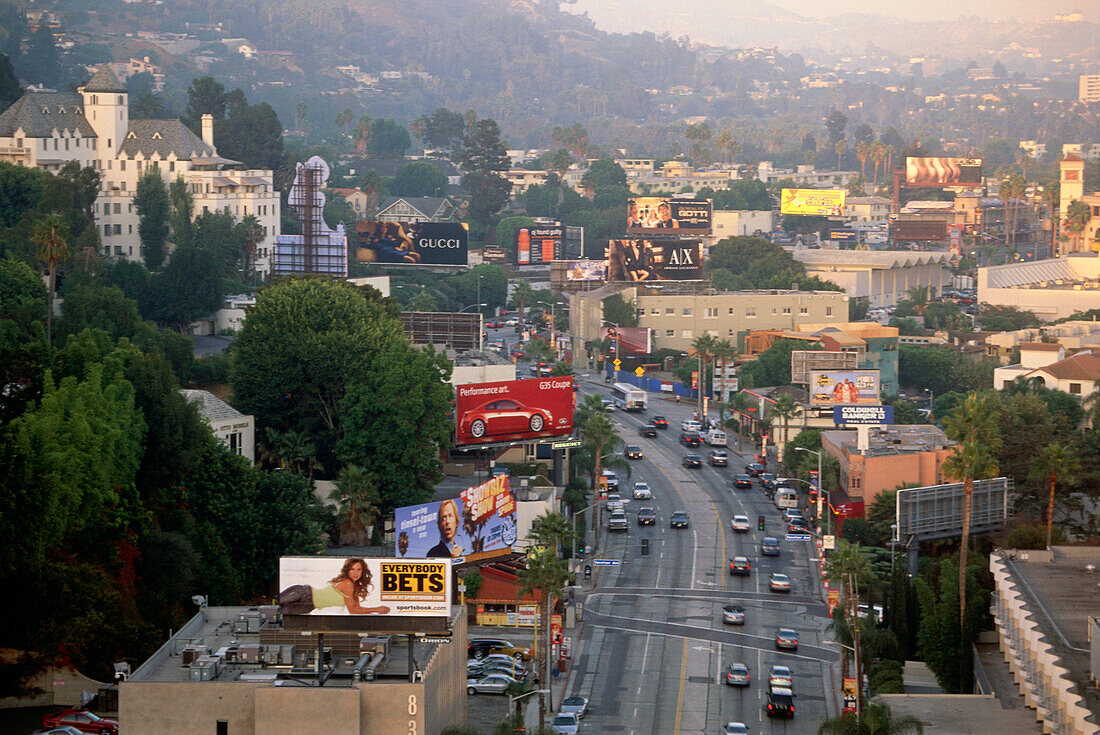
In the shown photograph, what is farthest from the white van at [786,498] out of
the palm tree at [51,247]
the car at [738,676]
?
the palm tree at [51,247]

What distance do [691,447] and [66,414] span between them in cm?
6291

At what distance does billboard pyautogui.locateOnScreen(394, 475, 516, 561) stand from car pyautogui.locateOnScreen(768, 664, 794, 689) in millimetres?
15965

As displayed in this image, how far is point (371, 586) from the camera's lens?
182 feet

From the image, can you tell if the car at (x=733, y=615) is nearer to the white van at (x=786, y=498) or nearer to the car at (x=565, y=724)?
the car at (x=565, y=724)

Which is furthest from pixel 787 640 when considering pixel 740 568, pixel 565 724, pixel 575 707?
pixel 565 724

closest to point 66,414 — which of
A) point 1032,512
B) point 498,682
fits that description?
point 498,682

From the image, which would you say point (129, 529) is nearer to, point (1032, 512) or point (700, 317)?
point (1032, 512)

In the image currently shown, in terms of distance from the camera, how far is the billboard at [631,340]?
164 meters

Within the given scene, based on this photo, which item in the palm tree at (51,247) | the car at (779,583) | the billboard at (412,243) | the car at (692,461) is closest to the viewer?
the car at (779,583)

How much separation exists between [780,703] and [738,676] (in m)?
4.31

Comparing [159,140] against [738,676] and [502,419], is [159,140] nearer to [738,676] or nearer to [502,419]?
[502,419]

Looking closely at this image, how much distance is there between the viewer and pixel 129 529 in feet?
248

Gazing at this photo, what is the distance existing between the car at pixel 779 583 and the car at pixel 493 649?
687 inches

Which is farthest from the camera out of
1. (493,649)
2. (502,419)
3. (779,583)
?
(502,419)
